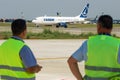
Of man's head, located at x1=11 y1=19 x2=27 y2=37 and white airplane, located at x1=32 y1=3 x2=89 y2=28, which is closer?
man's head, located at x1=11 y1=19 x2=27 y2=37

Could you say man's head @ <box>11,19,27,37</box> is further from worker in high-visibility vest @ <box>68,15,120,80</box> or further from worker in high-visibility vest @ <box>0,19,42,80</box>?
worker in high-visibility vest @ <box>68,15,120,80</box>

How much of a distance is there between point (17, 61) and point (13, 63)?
0.06 metres

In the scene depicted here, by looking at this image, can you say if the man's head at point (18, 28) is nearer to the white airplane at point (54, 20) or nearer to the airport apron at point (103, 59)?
the airport apron at point (103, 59)

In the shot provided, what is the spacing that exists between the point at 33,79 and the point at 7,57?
0.47 metres

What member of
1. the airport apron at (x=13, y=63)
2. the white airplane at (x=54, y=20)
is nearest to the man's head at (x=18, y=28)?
the airport apron at (x=13, y=63)

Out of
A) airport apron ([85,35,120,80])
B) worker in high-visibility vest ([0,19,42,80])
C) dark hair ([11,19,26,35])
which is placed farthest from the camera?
dark hair ([11,19,26,35])

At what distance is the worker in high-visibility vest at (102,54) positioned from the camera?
5.20 metres

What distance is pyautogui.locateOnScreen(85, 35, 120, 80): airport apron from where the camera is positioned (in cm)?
519

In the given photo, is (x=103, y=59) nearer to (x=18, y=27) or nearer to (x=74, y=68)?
(x=74, y=68)

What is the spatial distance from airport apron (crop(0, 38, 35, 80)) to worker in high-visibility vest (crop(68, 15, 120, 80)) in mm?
937

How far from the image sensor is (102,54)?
17.1ft

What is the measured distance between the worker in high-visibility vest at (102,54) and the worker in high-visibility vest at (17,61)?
81 cm

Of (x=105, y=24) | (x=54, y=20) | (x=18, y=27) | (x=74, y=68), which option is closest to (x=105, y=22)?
(x=105, y=24)

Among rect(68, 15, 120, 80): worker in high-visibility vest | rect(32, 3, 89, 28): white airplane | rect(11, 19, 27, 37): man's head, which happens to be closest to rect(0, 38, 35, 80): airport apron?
rect(11, 19, 27, 37): man's head
